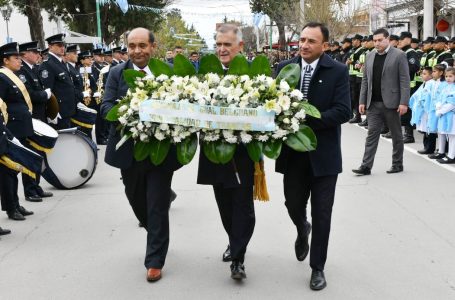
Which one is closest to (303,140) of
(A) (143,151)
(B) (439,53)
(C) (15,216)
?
(A) (143,151)

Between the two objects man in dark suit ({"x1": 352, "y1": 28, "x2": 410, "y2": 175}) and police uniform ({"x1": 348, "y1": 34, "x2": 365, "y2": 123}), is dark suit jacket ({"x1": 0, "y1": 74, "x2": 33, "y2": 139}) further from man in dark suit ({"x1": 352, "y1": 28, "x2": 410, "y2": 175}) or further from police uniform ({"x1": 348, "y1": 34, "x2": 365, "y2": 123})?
police uniform ({"x1": 348, "y1": 34, "x2": 365, "y2": 123})

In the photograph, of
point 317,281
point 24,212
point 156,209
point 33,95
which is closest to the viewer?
point 317,281

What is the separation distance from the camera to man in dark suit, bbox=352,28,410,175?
28.0ft

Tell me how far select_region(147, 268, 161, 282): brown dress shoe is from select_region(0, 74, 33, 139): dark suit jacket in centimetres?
322

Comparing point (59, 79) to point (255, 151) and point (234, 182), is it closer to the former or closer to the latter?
point (234, 182)

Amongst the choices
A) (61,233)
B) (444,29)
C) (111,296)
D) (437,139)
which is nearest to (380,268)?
(111,296)

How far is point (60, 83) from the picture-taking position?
30.6 ft

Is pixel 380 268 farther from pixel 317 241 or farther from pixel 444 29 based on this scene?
pixel 444 29

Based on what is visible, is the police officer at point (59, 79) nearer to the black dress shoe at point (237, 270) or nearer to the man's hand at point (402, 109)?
the man's hand at point (402, 109)

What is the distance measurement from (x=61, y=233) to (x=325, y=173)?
288cm

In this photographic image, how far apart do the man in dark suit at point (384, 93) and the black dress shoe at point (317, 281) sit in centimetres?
434

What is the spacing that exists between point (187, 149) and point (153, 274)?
1010 mm

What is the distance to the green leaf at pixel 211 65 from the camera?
4.39m

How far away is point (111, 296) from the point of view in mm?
4426
